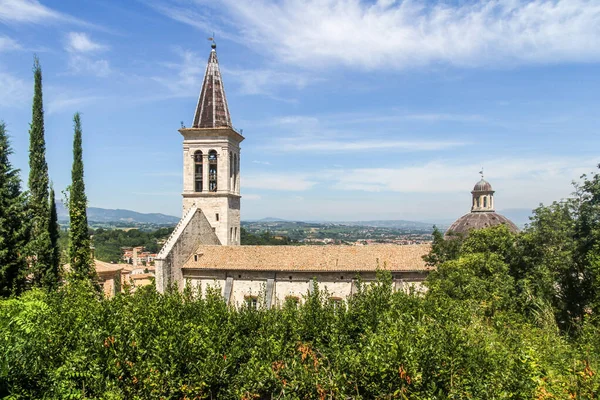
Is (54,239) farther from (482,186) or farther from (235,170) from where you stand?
(482,186)

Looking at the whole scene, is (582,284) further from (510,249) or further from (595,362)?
(595,362)

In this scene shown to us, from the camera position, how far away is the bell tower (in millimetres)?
32969

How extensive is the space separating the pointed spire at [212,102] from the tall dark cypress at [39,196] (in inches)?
465

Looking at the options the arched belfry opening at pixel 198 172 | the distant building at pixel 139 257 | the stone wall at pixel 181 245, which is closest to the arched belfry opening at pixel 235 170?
the arched belfry opening at pixel 198 172

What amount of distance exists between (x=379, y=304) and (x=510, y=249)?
9.77 meters

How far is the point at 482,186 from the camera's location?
161 feet

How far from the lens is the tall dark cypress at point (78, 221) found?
2478 centimetres

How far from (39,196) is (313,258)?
1612cm

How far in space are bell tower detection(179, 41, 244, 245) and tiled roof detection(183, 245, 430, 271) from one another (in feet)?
19.8

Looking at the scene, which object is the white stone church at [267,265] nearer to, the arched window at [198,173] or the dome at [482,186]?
the arched window at [198,173]

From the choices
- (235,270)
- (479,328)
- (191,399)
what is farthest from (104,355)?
(235,270)

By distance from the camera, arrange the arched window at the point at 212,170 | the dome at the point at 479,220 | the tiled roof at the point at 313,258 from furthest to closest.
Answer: the dome at the point at 479,220, the arched window at the point at 212,170, the tiled roof at the point at 313,258

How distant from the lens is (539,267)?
64.0ft

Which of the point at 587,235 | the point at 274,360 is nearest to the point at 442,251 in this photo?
the point at 587,235
